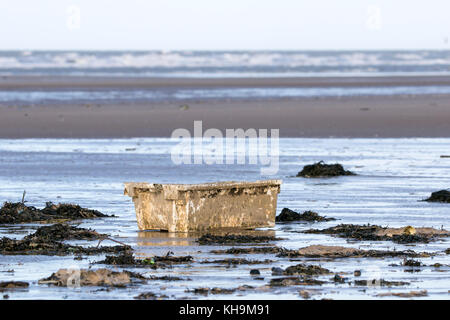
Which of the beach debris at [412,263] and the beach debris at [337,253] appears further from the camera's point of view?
the beach debris at [337,253]

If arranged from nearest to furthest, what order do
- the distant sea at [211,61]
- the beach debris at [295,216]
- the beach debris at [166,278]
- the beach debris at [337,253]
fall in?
1. the beach debris at [166,278]
2. the beach debris at [337,253]
3. the beach debris at [295,216]
4. the distant sea at [211,61]

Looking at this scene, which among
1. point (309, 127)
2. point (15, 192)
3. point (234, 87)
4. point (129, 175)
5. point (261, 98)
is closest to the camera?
point (15, 192)

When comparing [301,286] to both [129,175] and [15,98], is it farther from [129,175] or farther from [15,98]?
[15,98]

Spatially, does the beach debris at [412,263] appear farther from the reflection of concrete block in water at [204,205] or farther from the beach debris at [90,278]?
the reflection of concrete block in water at [204,205]

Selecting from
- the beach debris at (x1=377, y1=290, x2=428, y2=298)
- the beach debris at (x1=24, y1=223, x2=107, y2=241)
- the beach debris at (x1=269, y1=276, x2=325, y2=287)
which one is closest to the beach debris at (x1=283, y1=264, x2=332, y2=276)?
the beach debris at (x1=269, y1=276, x2=325, y2=287)

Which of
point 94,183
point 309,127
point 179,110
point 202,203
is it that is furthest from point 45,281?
point 179,110

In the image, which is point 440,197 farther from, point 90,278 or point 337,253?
point 90,278

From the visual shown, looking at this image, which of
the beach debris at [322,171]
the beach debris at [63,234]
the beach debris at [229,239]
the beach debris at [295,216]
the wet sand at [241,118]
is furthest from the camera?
the wet sand at [241,118]

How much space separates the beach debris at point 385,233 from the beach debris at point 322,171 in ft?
18.0

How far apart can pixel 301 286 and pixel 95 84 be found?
47.0 meters

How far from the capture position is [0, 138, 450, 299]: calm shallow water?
8.55 meters

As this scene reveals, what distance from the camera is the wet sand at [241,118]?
2639 cm

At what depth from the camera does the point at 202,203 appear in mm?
Answer: 11430

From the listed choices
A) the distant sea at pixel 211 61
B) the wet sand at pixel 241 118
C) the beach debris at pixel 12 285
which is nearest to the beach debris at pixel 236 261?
the beach debris at pixel 12 285
